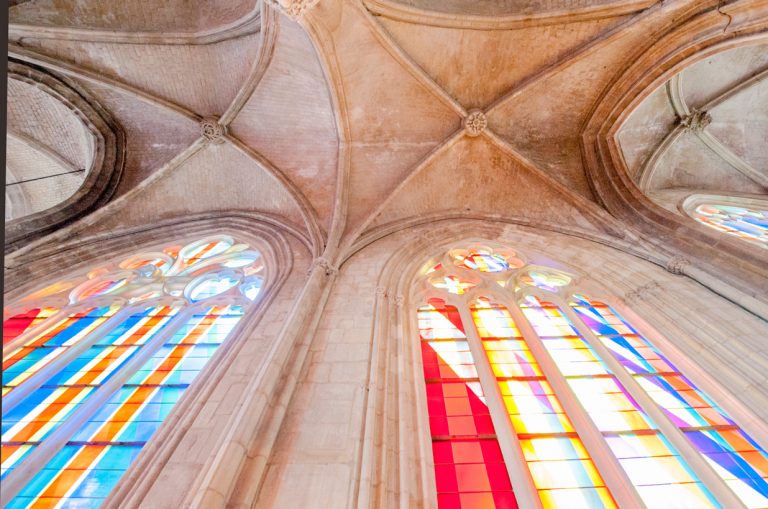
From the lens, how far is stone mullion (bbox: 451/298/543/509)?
3.55 m

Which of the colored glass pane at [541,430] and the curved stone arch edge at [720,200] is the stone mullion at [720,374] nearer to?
the colored glass pane at [541,430]

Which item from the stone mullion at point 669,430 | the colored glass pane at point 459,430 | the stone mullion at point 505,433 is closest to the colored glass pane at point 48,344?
the colored glass pane at point 459,430

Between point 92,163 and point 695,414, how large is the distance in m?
11.4

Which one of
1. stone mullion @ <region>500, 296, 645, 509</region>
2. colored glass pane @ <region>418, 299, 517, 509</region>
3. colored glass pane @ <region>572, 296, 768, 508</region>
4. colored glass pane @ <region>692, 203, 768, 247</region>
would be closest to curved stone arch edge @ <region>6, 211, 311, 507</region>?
colored glass pane @ <region>418, 299, 517, 509</region>

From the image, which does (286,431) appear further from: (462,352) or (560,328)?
(560,328)

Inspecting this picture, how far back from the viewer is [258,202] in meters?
9.94

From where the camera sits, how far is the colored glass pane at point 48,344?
4875 mm

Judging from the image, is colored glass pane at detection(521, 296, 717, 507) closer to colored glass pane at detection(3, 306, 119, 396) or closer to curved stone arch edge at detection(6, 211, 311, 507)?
curved stone arch edge at detection(6, 211, 311, 507)

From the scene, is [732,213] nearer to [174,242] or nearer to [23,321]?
[174,242]

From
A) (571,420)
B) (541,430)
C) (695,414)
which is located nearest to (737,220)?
(695,414)

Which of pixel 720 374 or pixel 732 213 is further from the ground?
pixel 732 213

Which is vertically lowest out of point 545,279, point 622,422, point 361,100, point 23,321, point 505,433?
point 505,433

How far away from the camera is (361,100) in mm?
8961

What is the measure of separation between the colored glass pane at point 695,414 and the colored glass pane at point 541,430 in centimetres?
108
